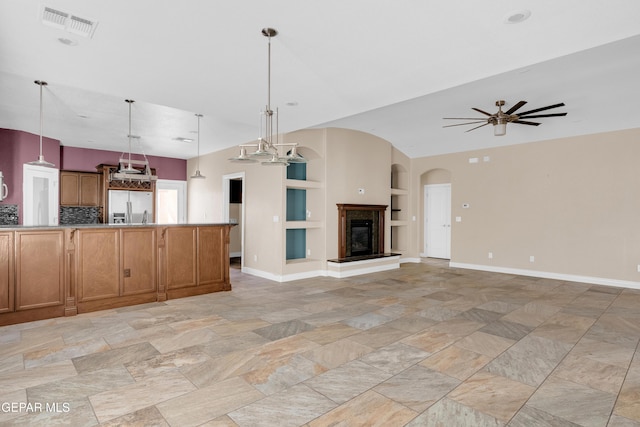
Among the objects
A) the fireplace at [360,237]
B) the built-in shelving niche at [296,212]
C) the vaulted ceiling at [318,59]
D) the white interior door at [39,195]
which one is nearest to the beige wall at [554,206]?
the vaulted ceiling at [318,59]

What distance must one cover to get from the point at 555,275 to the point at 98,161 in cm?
1093

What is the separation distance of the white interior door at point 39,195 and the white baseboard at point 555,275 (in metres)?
9.22

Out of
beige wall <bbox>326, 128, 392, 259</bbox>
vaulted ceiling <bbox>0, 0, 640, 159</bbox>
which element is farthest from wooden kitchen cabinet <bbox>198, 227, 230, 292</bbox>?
beige wall <bbox>326, 128, 392, 259</bbox>

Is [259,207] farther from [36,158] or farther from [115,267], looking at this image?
[36,158]

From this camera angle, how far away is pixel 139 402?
239cm

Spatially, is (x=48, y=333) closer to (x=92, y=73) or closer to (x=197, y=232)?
(x=197, y=232)

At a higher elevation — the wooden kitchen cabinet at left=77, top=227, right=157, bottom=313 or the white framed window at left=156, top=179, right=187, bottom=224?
the white framed window at left=156, top=179, right=187, bottom=224

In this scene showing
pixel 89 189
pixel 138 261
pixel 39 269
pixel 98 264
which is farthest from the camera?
pixel 89 189

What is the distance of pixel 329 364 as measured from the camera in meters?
3.00

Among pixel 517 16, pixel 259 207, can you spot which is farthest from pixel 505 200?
pixel 517 16

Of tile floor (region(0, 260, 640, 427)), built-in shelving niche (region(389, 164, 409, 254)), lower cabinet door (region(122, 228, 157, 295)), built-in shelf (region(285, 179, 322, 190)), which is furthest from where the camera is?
built-in shelving niche (region(389, 164, 409, 254))

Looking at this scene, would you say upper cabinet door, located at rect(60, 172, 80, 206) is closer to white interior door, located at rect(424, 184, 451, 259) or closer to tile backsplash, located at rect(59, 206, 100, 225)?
tile backsplash, located at rect(59, 206, 100, 225)

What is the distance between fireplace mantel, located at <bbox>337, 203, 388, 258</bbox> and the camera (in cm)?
734

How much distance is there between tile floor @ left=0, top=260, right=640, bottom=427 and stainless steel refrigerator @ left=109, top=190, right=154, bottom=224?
4.92 m
